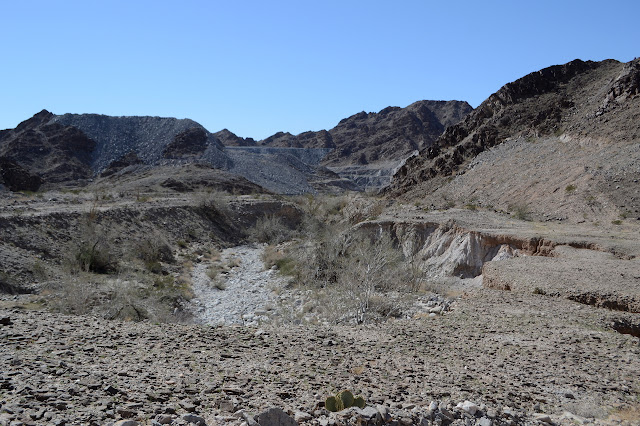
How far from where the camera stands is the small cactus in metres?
4.91

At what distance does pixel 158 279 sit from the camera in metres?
20.7

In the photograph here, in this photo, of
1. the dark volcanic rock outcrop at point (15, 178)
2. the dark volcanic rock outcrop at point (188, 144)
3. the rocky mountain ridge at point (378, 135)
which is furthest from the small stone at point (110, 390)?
the rocky mountain ridge at point (378, 135)

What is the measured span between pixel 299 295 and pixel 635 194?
15918mm

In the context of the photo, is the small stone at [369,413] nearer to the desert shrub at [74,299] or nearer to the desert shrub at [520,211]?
the desert shrub at [74,299]

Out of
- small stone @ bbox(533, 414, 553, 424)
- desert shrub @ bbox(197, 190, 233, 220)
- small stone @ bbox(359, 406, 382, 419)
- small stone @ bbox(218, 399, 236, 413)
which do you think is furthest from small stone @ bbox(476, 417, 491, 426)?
desert shrub @ bbox(197, 190, 233, 220)

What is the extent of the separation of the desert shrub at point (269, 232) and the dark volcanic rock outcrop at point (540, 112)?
1486 centimetres

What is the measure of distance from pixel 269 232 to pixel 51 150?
174 feet

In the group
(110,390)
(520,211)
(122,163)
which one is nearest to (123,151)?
(122,163)

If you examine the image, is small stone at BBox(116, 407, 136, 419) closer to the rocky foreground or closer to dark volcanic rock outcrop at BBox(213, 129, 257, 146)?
the rocky foreground

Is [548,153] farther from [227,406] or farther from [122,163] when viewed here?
[122,163]

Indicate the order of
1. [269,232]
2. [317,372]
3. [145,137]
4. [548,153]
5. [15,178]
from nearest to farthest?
[317,372] → [548,153] → [269,232] → [15,178] → [145,137]

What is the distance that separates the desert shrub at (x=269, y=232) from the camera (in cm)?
3441

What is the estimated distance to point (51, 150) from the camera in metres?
74.1

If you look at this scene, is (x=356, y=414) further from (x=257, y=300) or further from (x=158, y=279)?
(x=158, y=279)
